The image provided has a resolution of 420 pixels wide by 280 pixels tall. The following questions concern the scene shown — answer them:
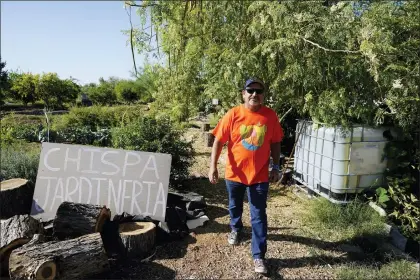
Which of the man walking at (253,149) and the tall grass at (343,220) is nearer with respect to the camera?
the man walking at (253,149)

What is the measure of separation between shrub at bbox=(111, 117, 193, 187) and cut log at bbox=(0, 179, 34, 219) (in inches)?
53.1

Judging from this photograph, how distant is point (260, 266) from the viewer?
290 cm

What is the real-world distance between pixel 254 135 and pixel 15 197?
106 inches

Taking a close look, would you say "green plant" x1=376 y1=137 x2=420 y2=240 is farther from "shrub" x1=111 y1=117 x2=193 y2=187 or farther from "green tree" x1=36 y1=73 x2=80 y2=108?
"green tree" x1=36 y1=73 x2=80 y2=108

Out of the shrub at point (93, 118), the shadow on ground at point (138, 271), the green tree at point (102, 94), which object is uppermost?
the green tree at point (102, 94)

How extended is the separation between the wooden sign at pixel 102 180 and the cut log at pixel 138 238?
13.8 inches

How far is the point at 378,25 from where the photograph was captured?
4383 mm

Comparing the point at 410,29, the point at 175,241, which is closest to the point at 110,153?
the point at 175,241

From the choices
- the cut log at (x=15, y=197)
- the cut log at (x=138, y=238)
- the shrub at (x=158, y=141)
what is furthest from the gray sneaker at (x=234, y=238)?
the cut log at (x=15, y=197)

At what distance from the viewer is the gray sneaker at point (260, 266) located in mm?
2885

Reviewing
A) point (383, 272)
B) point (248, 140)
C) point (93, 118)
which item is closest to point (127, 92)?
point (93, 118)

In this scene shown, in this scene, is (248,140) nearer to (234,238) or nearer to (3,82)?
(234,238)

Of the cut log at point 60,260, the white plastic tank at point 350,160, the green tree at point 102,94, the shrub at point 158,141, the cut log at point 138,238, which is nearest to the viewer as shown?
the cut log at point 60,260

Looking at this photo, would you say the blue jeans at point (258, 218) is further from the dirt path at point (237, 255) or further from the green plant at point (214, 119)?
the green plant at point (214, 119)
